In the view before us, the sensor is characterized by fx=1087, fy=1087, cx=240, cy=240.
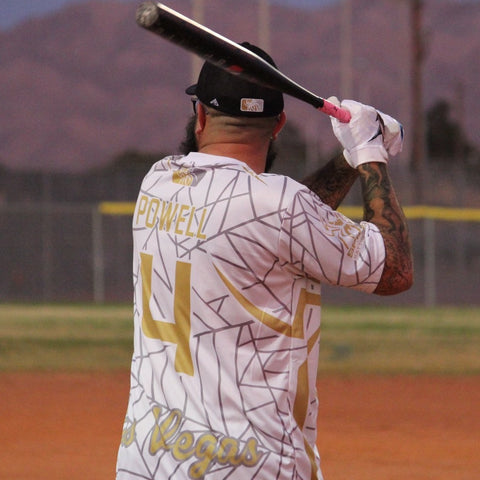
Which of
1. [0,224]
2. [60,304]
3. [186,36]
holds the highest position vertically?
[186,36]

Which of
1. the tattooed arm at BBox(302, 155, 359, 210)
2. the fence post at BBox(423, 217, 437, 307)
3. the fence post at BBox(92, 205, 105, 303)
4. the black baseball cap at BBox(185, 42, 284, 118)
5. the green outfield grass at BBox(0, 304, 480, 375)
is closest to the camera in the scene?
the black baseball cap at BBox(185, 42, 284, 118)

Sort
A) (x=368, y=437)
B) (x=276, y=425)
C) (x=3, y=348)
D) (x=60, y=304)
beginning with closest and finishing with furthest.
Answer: (x=276, y=425) < (x=368, y=437) < (x=3, y=348) < (x=60, y=304)

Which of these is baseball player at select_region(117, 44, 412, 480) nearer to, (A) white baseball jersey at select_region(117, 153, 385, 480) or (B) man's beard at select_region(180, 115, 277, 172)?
(A) white baseball jersey at select_region(117, 153, 385, 480)

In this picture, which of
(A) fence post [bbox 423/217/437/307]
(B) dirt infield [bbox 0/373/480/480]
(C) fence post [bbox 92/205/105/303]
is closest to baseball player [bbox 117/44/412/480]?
(B) dirt infield [bbox 0/373/480/480]

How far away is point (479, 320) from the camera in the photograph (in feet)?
57.4

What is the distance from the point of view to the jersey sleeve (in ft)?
9.78

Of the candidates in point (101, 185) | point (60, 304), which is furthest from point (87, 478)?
point (101, 185)

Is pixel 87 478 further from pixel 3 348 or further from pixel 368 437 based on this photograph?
pixel 3 348

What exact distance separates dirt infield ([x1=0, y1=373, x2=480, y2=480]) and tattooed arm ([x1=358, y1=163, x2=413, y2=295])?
15.6ft

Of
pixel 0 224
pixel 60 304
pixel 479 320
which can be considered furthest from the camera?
pixel 0 224

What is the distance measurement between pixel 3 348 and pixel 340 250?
12.6m

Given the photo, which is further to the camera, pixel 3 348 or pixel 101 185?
pixel 101 185

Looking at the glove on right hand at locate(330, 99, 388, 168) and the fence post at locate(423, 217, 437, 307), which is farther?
the fence post at locate(423, 217, 437, 307)

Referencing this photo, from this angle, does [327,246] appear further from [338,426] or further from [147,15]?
[338,426]
